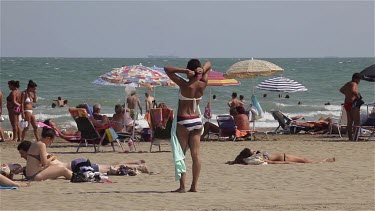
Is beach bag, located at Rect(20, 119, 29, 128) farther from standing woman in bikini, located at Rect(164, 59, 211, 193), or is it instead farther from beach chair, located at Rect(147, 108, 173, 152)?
standing woman in bikini, located at Rect(164, 59, 211, 193)

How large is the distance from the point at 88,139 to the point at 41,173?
12.3 ft

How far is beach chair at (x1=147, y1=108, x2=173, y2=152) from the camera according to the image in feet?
47.2

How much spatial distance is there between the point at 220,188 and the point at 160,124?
15.2ft

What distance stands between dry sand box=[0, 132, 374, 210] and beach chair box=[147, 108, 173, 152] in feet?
0.98

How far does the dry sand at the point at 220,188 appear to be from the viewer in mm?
8508

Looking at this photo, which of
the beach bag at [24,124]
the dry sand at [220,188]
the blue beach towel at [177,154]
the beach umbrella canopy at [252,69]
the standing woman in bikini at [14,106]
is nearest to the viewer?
the dry sand at [220,188]

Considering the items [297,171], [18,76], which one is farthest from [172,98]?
[297,171]

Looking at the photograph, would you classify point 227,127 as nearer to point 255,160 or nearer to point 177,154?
point 255,160

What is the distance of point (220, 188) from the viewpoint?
997 cm

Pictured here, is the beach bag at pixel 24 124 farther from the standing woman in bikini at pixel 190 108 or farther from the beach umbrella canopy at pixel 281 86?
the standing woman in bikini at pixel 190 108

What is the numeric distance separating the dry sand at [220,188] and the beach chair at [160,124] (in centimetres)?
30

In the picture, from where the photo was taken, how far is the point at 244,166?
40.2ft

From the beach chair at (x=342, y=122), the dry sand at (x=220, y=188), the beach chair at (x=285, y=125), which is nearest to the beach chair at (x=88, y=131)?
the dry sand at (x=220, y=188)

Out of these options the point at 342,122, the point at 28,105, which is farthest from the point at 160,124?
the point at 342,122
